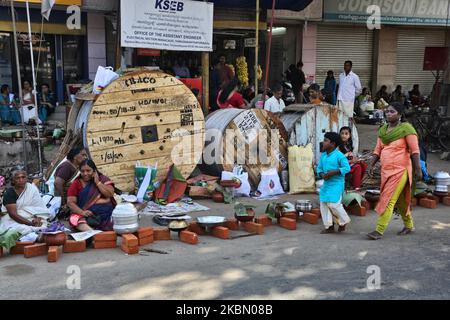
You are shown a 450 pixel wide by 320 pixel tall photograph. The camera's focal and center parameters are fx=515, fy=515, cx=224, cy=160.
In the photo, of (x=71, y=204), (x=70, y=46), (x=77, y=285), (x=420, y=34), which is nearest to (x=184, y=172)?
(x=71, y=204)

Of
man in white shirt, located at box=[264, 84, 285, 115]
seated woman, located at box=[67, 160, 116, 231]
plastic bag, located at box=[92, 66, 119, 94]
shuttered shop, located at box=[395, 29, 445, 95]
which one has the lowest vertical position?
seated woman, located at box=[67, 160, 116, 231]

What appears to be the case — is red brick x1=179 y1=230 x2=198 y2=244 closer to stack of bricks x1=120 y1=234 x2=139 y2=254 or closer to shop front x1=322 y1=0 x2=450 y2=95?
stack of bricks x1=120 y1=234 x2=139 y2=254

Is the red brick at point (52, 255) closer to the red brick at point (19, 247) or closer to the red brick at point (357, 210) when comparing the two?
the red brick at point (19, 247)

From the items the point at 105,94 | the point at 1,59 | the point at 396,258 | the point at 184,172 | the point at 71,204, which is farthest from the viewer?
the point at 1,59

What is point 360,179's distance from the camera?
27.1 feet

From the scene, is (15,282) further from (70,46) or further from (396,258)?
(70,46)

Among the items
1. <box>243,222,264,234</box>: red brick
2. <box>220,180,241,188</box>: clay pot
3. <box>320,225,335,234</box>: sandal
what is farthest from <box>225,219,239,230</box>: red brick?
<box>220,180,241,188</box>: clay pot

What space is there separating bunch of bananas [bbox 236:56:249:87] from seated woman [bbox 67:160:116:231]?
30.1 feet

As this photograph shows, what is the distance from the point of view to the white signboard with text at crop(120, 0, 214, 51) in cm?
988

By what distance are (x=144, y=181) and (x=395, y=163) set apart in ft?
11.5

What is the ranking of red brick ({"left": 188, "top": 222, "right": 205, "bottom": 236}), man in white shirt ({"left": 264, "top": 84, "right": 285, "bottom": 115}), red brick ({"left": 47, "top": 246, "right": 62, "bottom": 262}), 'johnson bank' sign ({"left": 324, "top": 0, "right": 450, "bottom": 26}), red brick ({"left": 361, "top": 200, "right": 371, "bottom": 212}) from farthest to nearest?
'johnson bank' sign ({"left": 324, "top": 0, "right": 450, "bottom": 26}) → man in white shirt ({"left": 264, "top": 84, "right": 285, "bottom": 115}) → red brick ({"left": 361, "top": 200, "right": 371, "bottom": 212}) → red brick ({"left": 188, "top": 222, "right": 205, "bottom": 236}) → red brick ({"left": 47, "top": 246, "right": 62, "bottom": 262})

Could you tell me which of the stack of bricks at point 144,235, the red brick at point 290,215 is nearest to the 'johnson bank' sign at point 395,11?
the red brick at point 290,215

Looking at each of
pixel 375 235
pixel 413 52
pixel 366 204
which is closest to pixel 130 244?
pixel 375 235

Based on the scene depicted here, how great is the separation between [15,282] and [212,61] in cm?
1158
